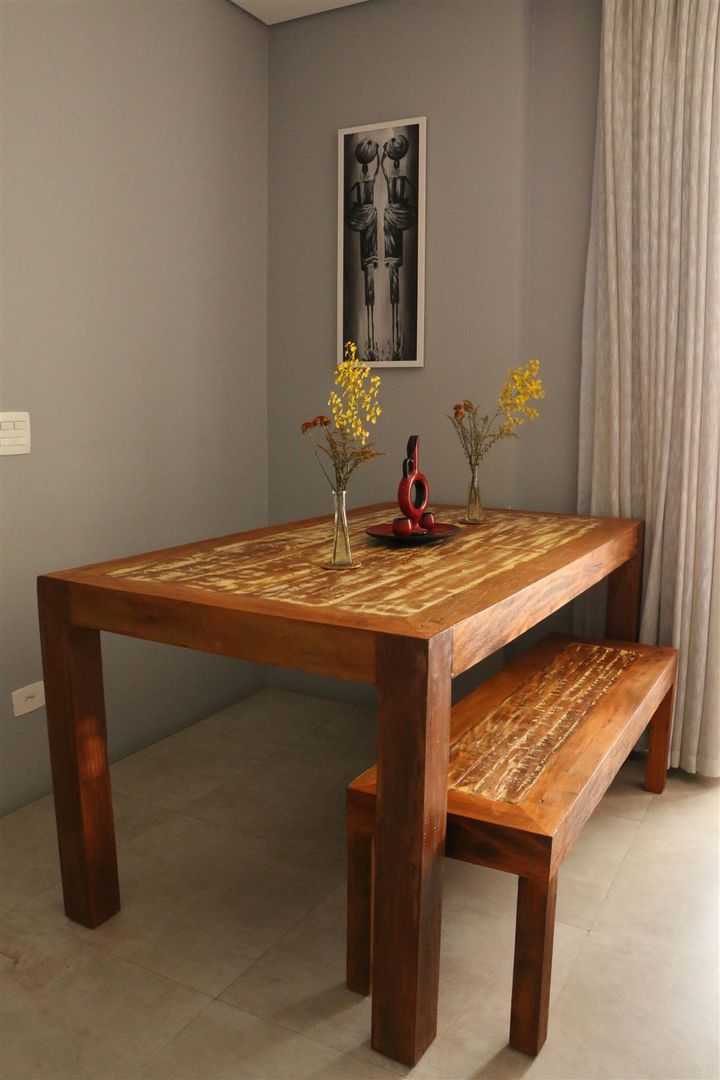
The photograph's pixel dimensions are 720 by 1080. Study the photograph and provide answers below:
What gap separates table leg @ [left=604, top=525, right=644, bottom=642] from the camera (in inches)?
112

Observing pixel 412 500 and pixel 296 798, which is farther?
pixel 296 798

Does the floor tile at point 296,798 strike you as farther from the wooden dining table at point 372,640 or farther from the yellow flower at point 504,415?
the yellow flower at point 504,415

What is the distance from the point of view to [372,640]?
60.4 inches

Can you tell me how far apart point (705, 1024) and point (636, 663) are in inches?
39.0

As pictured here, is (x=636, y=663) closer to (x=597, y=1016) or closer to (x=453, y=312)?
(x=597, y=1016)

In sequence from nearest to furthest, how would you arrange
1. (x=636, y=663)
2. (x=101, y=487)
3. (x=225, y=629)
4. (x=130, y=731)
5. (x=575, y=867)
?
(x=225, y=629), (x=575, y=867), (x=636, y=663), (x=101, y=487), (x=130, y=731)

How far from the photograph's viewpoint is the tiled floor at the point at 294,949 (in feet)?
5.42

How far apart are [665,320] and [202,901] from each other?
213cm

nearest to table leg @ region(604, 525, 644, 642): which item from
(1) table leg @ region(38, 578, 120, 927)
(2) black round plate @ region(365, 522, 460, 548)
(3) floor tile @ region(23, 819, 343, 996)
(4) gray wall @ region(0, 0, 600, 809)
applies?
(4) gray wall @ region(0, 0, 600, 809)

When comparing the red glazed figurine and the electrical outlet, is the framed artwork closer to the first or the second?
the red glazed figurine

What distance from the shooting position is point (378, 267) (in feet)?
10.6

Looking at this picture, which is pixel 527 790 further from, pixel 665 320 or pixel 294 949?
pixel 665 320

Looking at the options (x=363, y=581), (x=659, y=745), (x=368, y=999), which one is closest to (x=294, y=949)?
(x=368, y=999)

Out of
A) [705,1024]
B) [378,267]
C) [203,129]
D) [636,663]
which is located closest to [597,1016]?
[705,1024]
